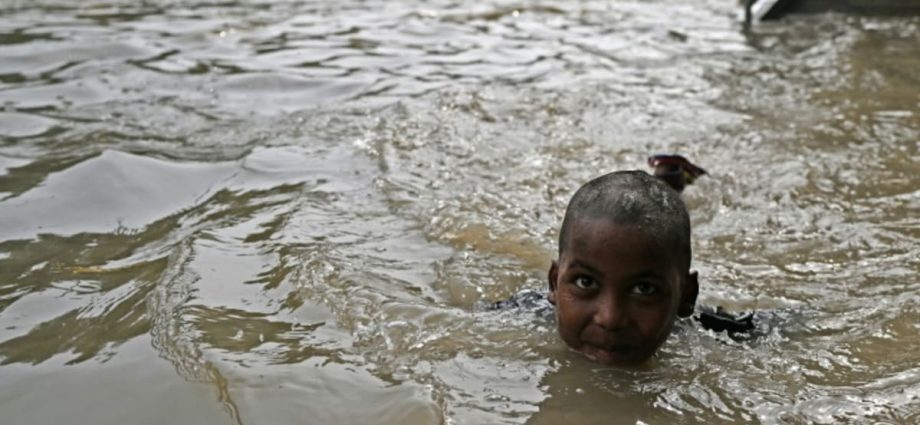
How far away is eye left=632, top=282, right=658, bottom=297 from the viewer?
2.89 metres

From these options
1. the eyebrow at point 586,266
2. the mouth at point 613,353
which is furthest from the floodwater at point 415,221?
the eyebrow at point 586,266

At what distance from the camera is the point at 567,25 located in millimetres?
10906

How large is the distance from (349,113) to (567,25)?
193 inches

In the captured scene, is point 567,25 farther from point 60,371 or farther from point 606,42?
point 60,371

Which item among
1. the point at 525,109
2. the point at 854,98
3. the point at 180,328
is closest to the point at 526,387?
the point at 180,328

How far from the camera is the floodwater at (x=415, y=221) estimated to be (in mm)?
2916

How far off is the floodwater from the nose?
0.82 ft

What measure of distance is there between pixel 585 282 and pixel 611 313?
0.13 metres

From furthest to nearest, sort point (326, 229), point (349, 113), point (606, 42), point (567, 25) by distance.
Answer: point (567, 25) → point (606, 42) → point (349, 113) → point (326, 229)

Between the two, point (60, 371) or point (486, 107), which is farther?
point (486, 107)

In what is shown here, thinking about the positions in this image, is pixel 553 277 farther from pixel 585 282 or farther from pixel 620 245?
pixel 620 245

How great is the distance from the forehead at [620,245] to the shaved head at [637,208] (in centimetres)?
1

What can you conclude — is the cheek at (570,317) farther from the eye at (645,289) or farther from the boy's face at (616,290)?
the eye at (645,289)

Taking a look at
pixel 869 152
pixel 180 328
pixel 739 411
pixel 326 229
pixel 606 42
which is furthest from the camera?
pixel 606 42
